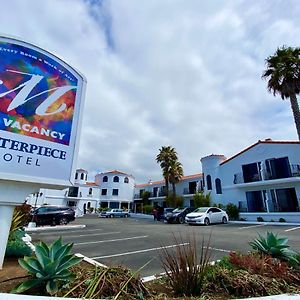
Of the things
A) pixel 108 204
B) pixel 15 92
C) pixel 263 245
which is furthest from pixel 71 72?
pixel 108 204

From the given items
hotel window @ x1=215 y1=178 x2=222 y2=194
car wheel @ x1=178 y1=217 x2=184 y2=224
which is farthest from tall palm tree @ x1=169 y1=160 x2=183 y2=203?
car wheel @ x1=178 y1=217 x2=184 y2=224

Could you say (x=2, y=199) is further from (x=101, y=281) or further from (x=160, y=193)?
(x=160, y=193)

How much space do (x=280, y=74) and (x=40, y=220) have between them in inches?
947

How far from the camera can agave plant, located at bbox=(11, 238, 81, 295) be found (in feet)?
10.4

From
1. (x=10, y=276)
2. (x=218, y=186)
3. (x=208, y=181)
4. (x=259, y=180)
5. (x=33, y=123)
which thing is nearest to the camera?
(x=10, y=276)

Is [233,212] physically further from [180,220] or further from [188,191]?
[188,191]

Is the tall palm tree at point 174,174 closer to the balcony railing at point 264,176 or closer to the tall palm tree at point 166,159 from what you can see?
the tall palm tree at point 166,159

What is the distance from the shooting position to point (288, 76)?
20.3 meters

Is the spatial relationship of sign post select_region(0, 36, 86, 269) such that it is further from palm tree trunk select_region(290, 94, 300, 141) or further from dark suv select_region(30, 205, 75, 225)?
palm tree trunk select_region(290, 94, 300, 141)

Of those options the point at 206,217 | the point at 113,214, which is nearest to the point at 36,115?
the point at 206,217

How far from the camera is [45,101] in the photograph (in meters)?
5.15

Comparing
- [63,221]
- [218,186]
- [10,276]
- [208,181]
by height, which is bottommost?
[10,276]

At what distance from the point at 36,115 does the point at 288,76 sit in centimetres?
2161

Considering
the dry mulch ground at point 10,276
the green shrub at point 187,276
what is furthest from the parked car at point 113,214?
the green shrub at point 187,276
